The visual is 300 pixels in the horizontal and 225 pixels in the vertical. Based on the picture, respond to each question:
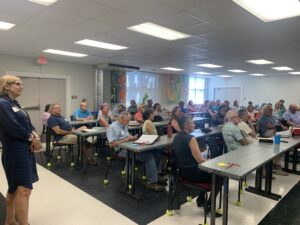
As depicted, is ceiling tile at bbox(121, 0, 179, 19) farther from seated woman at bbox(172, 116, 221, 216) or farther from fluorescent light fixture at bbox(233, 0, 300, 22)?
seated woman at bbox(172, 116, 221, 216)

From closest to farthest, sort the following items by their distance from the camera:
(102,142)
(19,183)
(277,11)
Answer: (19,183) → (277,11) → (102,142)

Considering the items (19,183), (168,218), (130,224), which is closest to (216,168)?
(168,218)

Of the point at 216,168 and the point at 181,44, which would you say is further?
the point at 181,44

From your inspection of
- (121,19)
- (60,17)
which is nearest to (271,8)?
(121,19)

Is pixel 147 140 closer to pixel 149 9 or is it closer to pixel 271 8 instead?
pixel 149 9

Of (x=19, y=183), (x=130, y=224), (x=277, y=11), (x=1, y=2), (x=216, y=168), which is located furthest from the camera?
(x=277, y=11)

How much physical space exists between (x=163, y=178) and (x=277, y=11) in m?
2.88

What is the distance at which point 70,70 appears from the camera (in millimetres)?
7645

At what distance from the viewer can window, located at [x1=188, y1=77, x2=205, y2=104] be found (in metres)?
12.8

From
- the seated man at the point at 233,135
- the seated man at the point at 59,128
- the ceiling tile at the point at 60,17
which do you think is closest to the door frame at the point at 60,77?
the seated man at the point at 59,128

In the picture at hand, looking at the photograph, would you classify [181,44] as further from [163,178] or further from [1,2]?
[1,2]

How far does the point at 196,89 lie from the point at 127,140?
10.3 metres

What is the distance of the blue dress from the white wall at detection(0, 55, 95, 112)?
5.31m

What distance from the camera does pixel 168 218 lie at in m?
2.56
